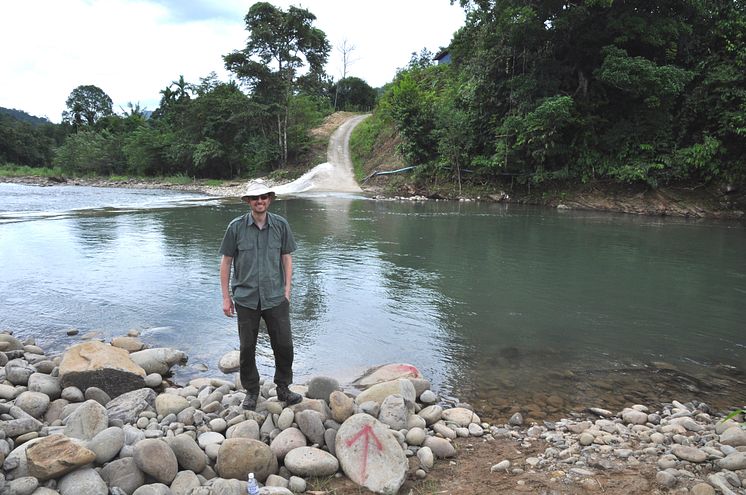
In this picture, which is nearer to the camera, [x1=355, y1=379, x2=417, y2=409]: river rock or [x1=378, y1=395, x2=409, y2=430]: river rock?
[x1=378, y1=395, x2=409, y2=430]: river rock

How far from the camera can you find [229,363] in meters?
5.93

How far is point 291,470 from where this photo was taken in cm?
363

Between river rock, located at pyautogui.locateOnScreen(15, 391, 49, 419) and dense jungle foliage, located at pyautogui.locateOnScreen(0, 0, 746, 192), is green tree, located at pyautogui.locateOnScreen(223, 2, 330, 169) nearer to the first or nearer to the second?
dense jungle foliage, located at pyautogui.locateOnScreen(0, 0, 746, 192)

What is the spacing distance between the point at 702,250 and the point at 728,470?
12381 millimetres

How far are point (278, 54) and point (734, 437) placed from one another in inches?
1616

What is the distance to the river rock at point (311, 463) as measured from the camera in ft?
11.9

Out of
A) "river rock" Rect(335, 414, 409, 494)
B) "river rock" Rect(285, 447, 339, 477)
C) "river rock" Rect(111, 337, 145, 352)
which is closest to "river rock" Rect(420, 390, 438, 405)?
"river rock" Rect(335, 414, 409, 494)

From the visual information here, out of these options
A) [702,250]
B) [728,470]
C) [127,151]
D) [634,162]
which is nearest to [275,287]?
[728,470]

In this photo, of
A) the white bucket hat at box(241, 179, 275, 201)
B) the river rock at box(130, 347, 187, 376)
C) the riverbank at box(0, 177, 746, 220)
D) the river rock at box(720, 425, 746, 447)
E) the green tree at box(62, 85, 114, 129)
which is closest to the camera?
the river rock at box(720, 425, 746, 447)

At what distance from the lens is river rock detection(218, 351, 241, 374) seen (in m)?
5.89

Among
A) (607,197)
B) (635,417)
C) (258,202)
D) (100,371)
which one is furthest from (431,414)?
(607,197)

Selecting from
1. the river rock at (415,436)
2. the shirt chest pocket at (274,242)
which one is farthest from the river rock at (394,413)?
the shirt chest pocket at (274,242)

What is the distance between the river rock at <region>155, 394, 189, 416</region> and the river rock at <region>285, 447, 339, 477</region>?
1454 millimetres

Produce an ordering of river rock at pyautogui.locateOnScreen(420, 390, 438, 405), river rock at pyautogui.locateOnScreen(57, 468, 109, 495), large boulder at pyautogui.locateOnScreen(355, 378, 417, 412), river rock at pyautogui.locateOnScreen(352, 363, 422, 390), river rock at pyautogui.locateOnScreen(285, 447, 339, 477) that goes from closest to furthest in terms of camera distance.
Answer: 1. river rock at pyautogui.locateOnScreen(57, 468, 109, 495)
2. river rock at pyautogui.locateOnScreen(285, 447, 339, 477)
3. large boulder at pyautogui.locateOnScreen(355, 378, 417, 412)
4. river rock at pyautogui.locateOnScreen(420, 390, 438, 405)
5. river rock at pyautogui.locateOnScreen(352, 363, 422, 390)
